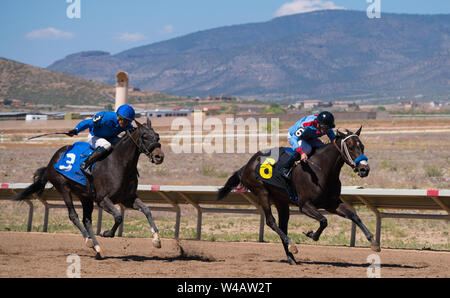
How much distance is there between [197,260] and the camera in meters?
9.52

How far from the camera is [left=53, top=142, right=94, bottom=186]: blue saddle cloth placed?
9930mm

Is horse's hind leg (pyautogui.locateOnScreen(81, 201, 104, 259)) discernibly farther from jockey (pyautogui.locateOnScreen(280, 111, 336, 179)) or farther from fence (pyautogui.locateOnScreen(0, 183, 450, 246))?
jockey (pyautogui.locateOnScreen(280, 111, 336, 179))

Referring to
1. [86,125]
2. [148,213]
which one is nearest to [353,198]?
[148,213]

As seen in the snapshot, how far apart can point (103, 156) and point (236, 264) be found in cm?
236

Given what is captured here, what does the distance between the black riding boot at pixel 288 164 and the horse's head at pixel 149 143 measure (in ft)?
5.28

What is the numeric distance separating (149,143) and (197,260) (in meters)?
1.73

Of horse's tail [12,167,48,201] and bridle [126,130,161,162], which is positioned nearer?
bridle [126,130,161,162]

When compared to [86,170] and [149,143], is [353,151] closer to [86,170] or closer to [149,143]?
[149,143]

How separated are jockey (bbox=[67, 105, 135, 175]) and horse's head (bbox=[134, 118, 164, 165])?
1.35 feet

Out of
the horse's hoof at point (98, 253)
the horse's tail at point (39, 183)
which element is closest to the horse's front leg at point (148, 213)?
the horse's hoof at point (98, 253)


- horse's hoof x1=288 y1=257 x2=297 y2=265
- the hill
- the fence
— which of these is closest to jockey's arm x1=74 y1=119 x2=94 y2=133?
the fence

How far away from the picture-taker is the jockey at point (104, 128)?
964cm

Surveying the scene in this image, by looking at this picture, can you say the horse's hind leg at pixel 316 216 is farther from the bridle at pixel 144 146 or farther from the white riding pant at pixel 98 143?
the white riding pant at pixel 98 143
